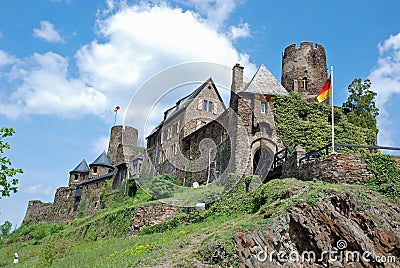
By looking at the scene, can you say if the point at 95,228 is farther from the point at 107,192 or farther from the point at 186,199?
the point at 107,192

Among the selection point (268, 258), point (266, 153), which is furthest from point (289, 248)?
point (266, 153)

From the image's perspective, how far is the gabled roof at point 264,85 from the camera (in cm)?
3209

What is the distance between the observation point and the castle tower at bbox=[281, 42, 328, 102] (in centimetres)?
3647

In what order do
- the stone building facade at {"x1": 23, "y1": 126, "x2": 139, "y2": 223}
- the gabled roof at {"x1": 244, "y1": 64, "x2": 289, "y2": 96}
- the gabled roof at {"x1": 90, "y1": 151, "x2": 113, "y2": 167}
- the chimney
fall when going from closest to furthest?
the gabled roof at {"x1": 244, "y1": 64, "x2": 289, "y2": 96}, the chimney, the stone building facade at {"x1": 23, "y1": 126, "x2": 139, "y2": 223}, the gabled roof at {"x1": 90, "y1": 151, "x2": 113, "y2": 167}

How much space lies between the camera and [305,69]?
36.9 meters

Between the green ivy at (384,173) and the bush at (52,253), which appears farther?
the bush at (52,253)

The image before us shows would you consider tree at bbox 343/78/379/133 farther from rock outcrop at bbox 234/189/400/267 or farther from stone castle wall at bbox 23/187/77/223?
stone castle wall at bbox 23/187/77/223

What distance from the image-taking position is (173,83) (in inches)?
960

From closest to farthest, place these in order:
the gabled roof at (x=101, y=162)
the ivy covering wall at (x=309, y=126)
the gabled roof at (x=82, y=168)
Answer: the ivy covering wall at (x=309, y=126)
the gabled roof at (x=101, y=162)
the gabled roof at (x=82, y=168)

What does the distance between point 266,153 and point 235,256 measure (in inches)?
678

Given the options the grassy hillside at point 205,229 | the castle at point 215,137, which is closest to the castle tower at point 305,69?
the castle at point 215,137

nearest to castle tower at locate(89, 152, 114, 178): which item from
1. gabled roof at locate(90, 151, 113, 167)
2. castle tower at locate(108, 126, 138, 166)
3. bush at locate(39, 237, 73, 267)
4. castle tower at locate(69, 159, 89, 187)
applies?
gabled roof at locate(90, 151, 113, 167)

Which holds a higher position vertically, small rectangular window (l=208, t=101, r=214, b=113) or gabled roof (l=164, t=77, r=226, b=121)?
gabled roof (l=164, t=77, r=226, b=121)

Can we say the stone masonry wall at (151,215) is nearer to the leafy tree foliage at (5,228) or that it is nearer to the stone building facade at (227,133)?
the stone building facade at (227,133)
